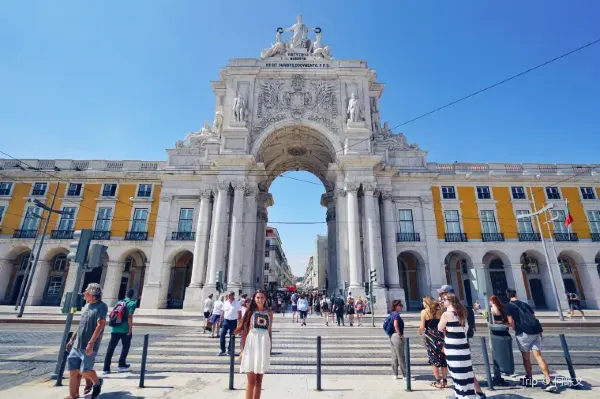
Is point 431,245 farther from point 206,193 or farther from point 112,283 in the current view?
point 112,283

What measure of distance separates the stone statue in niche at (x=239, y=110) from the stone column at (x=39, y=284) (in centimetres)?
2071

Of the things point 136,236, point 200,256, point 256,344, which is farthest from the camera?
point 136,236

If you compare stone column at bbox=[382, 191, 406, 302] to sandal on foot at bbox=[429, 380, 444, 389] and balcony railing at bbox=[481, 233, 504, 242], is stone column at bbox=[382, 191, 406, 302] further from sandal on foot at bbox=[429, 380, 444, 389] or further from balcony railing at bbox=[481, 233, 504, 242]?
sandal on foot at bbox=[429, 380, 444, 389]

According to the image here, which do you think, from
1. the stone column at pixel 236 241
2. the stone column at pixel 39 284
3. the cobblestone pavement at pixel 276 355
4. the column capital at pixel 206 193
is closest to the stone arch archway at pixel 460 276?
the cobblestone pavement at pixel 276 355

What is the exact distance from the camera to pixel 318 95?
26656mm

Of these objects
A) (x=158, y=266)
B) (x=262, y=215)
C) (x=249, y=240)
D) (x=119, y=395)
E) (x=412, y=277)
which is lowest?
(x=119, y=395)

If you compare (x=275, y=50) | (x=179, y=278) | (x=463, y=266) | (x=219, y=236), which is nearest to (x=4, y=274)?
(x=179, y=278)

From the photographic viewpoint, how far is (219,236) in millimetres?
22734

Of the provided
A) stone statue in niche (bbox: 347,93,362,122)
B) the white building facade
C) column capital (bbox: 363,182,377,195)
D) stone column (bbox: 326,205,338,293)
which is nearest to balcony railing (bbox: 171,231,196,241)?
the white building facade

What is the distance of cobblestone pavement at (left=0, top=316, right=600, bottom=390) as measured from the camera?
22.4 feet

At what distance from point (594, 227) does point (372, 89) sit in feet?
75.9

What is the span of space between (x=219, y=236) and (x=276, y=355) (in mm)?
15368

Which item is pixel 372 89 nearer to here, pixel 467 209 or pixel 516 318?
pixel 467 209

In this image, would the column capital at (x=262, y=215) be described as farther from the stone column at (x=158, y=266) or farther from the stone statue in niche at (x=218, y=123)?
the stone statue in niche at (x=218, y=123)
